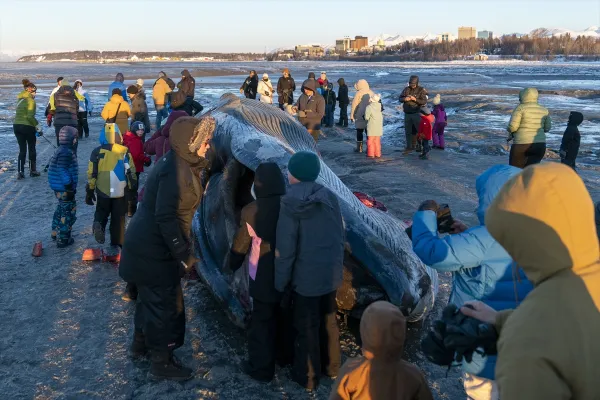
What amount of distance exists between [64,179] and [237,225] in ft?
8.89

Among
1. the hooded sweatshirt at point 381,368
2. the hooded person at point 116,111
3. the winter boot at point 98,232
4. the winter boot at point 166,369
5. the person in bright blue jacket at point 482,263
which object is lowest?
the winter boot at point 166,369

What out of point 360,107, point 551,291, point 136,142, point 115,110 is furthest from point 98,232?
point 360,107

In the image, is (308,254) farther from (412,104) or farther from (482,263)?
(412,104)

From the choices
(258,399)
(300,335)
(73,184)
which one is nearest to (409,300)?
(300,335)

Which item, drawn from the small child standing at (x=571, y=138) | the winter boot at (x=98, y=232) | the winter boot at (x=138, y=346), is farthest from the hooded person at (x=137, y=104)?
the winter boot at (x=138, y=346)

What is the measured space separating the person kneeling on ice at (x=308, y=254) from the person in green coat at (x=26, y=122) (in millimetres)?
8140

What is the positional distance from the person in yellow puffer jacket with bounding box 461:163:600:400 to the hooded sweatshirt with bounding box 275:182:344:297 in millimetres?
2164

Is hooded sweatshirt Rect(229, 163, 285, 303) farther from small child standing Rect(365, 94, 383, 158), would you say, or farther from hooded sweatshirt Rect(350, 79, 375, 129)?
hooded sweatshirt Rect(350, 79, 375, 129)

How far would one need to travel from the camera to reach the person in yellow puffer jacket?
5.17 feet

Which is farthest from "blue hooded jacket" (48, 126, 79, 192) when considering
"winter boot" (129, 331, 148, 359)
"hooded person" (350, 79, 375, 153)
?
"hooded person" (350, 79, 375, 153)

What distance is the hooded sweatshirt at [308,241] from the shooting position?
3.88 meters

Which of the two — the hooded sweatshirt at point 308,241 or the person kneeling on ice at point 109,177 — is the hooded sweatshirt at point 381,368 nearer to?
the hooded sweatshirt at point 308,241

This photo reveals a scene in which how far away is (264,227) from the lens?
13.5 ft

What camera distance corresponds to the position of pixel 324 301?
419 centimetres
